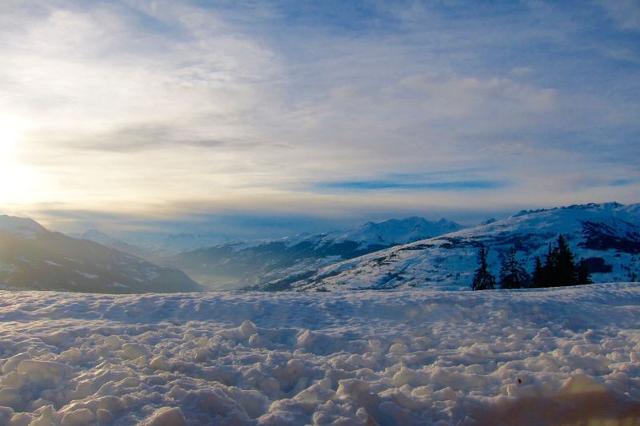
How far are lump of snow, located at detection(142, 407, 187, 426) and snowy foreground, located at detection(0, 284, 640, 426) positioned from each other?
21 millimetres

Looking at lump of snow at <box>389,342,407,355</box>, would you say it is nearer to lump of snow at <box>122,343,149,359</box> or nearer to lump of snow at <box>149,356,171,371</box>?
lump of snow at <box>149,356,171,371</box>

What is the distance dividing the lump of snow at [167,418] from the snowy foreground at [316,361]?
2 centimetres

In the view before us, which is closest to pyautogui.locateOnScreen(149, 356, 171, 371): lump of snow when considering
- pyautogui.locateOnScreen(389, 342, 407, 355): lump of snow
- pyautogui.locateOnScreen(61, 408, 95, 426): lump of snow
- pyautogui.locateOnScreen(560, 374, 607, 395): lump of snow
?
pyautogui.locateOnScreen(61, 408, 95, 426): lump of snow

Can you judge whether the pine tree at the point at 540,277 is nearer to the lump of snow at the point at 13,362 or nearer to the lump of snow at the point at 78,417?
the lump of snow at the point at 13,362

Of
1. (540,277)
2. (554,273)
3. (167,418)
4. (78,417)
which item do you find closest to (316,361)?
(167,418)

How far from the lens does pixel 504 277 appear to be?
69625 mm

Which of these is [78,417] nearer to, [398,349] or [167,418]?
[167,418]

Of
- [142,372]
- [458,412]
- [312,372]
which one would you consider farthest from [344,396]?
[142,372]

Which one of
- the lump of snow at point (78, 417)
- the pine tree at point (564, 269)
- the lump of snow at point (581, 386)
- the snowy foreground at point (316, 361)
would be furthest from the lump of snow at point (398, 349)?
the pine tree at point (564, 269)

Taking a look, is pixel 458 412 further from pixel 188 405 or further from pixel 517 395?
pixel 188 405

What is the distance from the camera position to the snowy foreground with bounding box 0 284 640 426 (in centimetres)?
902

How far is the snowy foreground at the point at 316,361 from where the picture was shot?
355 inches

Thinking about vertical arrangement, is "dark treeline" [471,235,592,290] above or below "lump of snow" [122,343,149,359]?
below

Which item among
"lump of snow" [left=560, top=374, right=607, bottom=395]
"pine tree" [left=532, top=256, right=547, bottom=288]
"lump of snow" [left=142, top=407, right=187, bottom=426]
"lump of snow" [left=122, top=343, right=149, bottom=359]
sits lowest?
"pine tree" [left=532, top=256, right=547, bottom=288]
